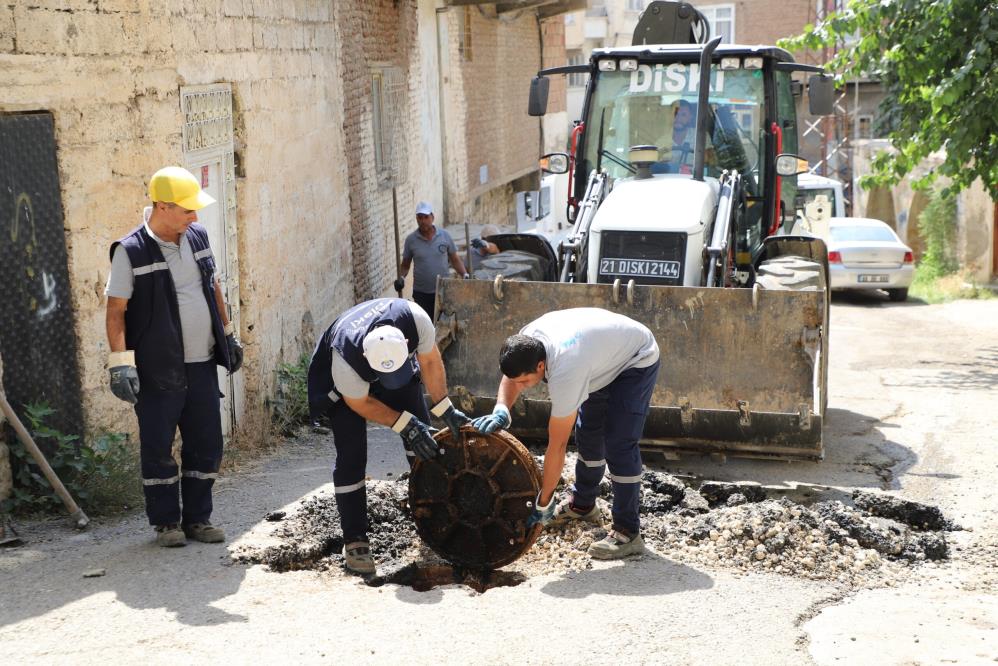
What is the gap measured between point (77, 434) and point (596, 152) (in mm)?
4793

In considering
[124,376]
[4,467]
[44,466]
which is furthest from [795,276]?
[4,467]

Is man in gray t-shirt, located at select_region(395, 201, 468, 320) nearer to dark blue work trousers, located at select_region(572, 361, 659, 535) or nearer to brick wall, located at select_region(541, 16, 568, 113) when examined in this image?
dark blue work trousers, located at select_region(572, 361, 659, 535)

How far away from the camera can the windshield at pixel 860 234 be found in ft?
61.3

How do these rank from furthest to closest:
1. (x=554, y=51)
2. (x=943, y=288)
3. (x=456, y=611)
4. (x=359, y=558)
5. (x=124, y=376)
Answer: (x=554, y=51) → (x=943, y=288) → (x=359, y=558) → (x=124, y=376) → (x=456, y=611)

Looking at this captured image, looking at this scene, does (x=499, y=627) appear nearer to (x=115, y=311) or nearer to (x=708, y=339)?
(x=115, y=311)

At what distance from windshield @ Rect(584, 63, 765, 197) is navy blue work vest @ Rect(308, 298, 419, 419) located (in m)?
3.84

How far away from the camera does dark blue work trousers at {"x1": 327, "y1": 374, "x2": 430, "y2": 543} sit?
5.58 metres

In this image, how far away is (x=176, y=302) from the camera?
558cm

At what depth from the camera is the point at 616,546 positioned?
18.9 feet

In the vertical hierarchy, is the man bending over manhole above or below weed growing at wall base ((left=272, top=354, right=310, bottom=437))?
above

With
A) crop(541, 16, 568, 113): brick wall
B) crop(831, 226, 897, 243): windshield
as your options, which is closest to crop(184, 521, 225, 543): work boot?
crop(831, 226, 897, 243): windshield

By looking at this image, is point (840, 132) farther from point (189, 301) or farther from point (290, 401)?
point (189, 301)

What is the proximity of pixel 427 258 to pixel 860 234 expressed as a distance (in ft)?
34.1

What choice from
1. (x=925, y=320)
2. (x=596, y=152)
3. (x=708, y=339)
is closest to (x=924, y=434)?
(x=708, y=339)
